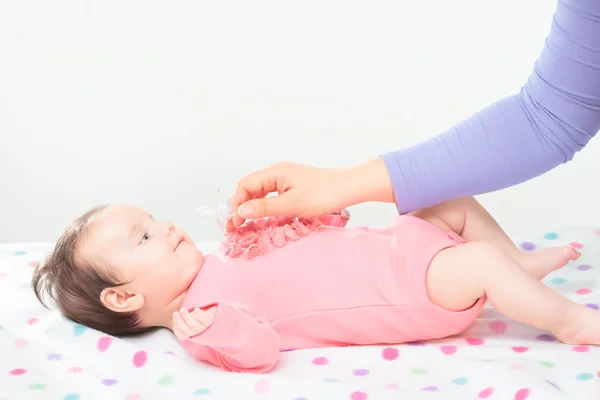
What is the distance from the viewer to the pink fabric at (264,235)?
1638 mm

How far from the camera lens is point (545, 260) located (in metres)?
1.72

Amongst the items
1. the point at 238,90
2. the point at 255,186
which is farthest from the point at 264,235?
the point at 238,90

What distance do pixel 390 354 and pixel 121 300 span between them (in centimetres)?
48

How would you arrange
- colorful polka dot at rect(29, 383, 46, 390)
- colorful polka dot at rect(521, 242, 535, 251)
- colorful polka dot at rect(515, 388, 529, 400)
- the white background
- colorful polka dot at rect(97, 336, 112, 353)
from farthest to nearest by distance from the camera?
the white background, colorful polka dot at rect(521, 242, 535, 251), colorful polka dot at rect(97, 336, 112, 353), colorful polka dot at rect(29, 383, 46, 390), colorful polka dot at rect(515, 388, 529, 400)

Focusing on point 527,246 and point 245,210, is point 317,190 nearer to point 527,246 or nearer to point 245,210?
point 245,210

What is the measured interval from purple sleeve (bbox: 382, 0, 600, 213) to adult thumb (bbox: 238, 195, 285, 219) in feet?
0.67

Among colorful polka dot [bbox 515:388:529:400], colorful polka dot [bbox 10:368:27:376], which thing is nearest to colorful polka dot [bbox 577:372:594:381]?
colorful polka dot [bbox 515:388:529:400]

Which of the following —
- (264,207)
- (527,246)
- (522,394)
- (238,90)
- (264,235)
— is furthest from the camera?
(238,90)

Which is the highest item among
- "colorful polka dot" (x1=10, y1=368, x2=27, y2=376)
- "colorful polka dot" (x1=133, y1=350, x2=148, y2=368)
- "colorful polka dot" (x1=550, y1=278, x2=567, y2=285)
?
"colorful polka dot" (x1=550, y1=278, x2=567, y2=285)

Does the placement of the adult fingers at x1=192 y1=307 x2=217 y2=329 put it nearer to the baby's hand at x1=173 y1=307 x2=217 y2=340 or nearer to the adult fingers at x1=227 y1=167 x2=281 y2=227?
the baby's hand at x1=173 y1=307 x2=217 y2=340

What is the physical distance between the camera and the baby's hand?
4.83ft

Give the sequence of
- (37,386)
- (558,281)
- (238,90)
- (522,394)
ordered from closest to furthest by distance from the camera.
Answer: (522,394)
(37,386)
(558,281)
(238,90)

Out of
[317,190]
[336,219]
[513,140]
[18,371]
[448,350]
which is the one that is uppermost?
[513,140]

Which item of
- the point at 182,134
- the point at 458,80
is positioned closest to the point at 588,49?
the point at 458,80
